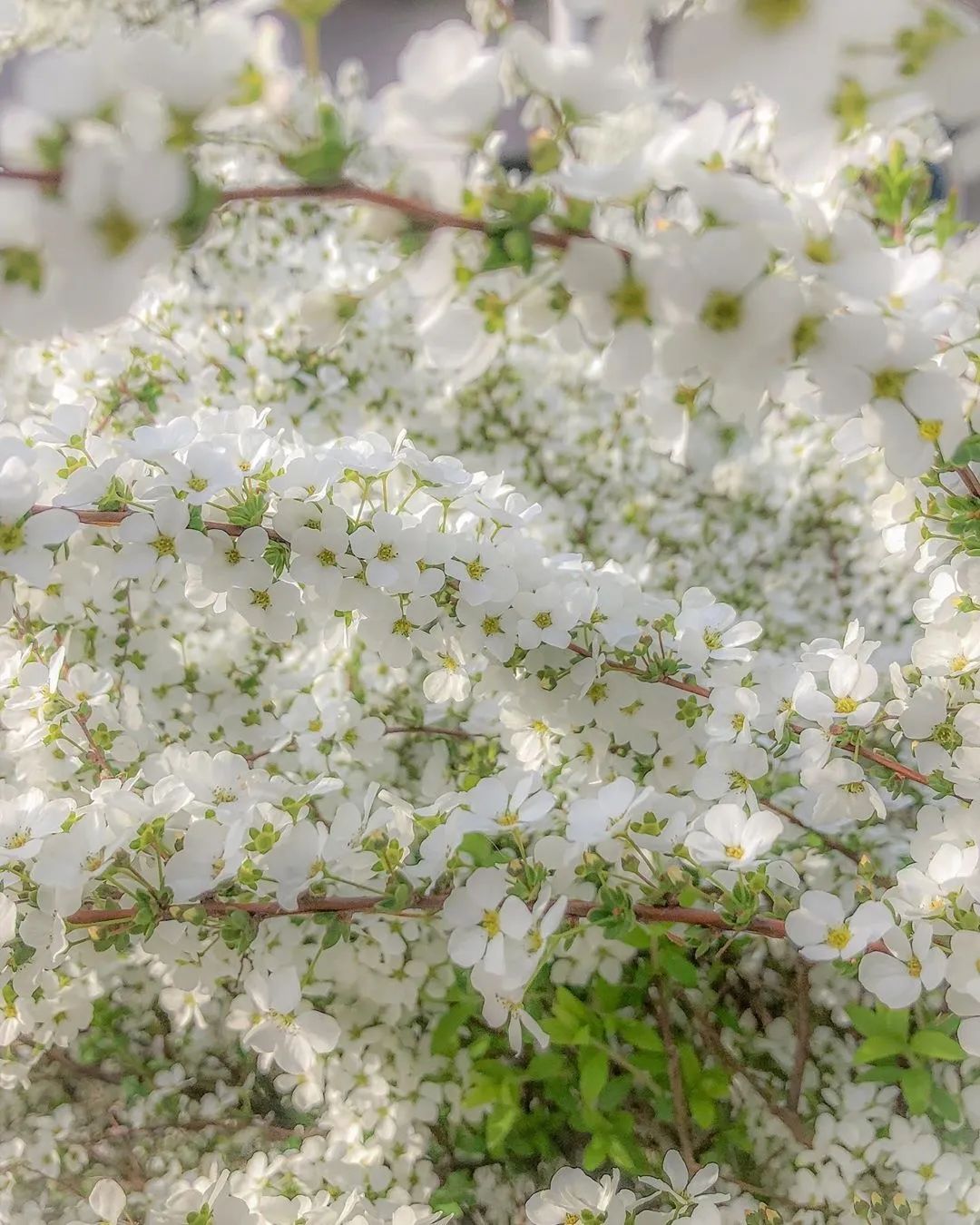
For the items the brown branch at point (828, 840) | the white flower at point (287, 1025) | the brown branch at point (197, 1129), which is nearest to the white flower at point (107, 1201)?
the white flower at point (287, 1025)

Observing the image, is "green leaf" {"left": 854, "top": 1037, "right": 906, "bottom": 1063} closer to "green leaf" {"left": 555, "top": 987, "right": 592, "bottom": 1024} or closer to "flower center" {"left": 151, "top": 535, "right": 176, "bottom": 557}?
"green leaf" {"left": 555, "top": 987, "right": 592, "bottom": 1024}

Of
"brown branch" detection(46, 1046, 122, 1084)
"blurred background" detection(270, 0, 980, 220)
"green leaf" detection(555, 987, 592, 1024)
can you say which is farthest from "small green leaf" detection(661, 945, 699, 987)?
"blurred background" detection(270, 0, 980, 220)

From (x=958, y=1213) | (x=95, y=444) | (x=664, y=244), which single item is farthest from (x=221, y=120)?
(x=958, y=1213)

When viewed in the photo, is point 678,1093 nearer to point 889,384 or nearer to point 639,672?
point 639,672

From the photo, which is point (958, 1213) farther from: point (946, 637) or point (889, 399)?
point (889, 399)

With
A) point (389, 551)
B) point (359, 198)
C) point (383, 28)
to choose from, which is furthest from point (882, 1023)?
point (383, 28)

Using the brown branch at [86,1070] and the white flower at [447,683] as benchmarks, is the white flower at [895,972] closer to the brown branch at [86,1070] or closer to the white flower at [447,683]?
the white flower at [447,683]

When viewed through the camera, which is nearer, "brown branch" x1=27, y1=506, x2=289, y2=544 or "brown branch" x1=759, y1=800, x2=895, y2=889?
"brown branch" x1=27, y1=506, x2=289, y2=544
